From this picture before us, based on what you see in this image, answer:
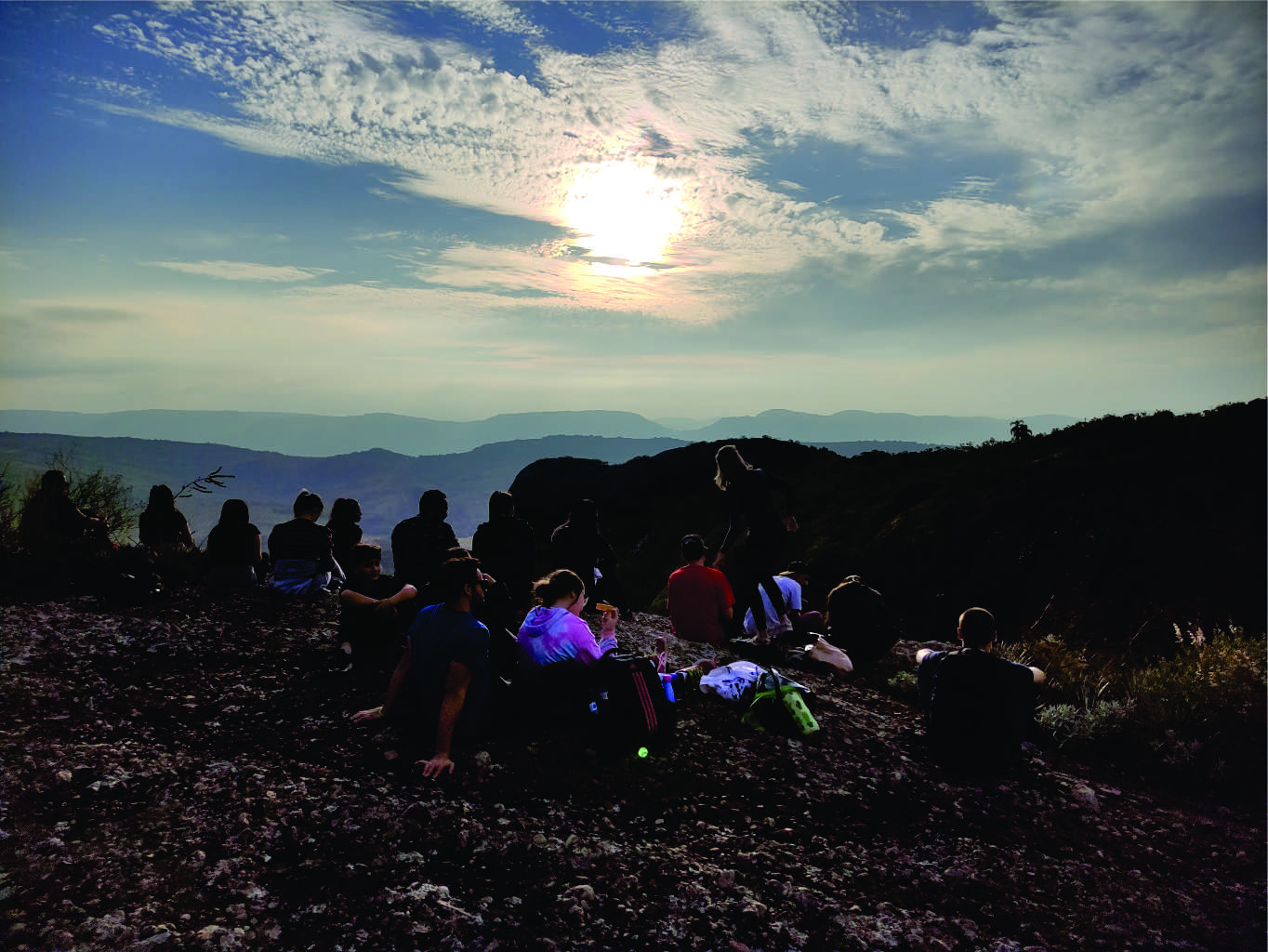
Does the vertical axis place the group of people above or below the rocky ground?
above

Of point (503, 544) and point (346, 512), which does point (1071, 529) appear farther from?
point (346, 512)

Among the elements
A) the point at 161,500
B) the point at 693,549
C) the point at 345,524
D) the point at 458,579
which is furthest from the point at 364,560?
the point at 161,500

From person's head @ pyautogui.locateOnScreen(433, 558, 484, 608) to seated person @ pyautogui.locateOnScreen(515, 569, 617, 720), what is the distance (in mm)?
926

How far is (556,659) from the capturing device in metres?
6.66

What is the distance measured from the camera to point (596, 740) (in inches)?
260

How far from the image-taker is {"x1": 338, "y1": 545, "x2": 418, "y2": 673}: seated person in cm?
801

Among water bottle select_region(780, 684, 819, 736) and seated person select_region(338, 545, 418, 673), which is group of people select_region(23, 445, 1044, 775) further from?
water bottle select_region(780, 684, 819, 736)

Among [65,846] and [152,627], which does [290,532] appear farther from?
[65,846]

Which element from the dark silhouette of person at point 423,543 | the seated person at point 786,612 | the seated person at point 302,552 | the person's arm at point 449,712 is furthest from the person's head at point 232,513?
the seated person at point 786,612

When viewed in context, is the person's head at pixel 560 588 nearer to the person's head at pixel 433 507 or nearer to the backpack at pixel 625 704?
the backpack at pixel 625 704

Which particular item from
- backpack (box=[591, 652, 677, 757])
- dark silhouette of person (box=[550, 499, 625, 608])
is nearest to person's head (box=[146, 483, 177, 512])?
dark silhouette of person (box=[550, 499, 625, 608])

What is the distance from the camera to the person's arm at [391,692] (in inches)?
261

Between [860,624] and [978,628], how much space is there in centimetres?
368

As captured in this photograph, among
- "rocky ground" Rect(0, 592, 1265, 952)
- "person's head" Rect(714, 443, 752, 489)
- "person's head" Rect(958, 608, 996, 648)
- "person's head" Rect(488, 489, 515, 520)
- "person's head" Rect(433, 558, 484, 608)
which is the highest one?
"person's head" Rect(714, 443, 752, 489)
